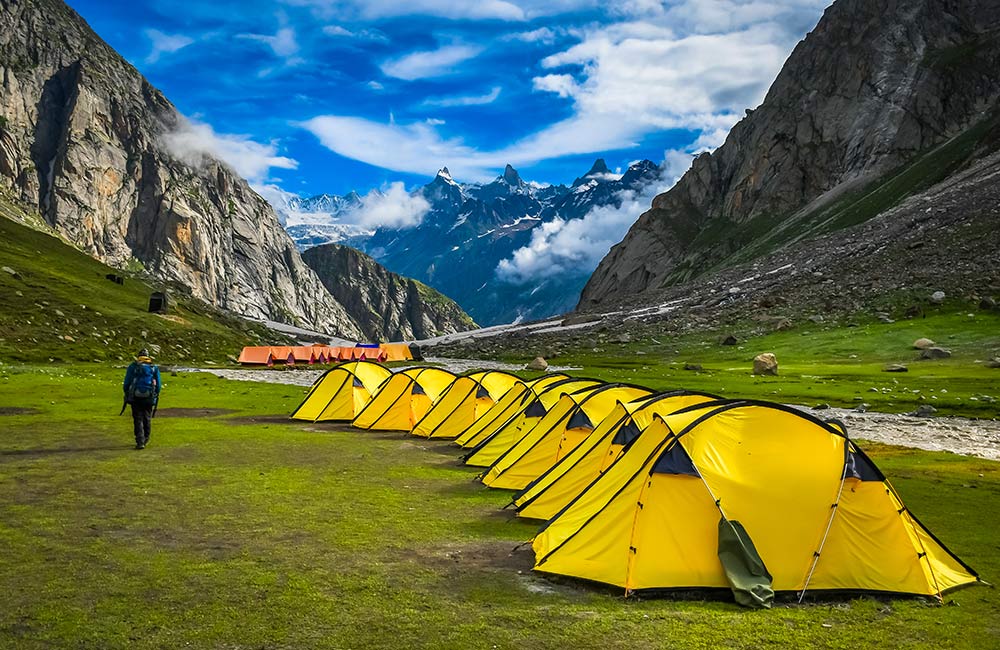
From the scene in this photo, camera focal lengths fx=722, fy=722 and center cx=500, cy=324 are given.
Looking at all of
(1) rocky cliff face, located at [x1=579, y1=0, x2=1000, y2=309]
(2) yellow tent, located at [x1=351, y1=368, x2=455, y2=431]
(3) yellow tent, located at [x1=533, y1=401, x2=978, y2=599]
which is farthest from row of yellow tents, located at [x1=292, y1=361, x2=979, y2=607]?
(1) rocky cliff face, located at [x1=579, y1=0, x2=1000, y2=309]

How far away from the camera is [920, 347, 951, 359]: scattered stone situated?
6322 cm

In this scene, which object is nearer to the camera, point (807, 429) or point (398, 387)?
point (807, 429)

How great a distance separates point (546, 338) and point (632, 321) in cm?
1568

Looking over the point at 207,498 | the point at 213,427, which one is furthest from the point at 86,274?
the point at 207,498

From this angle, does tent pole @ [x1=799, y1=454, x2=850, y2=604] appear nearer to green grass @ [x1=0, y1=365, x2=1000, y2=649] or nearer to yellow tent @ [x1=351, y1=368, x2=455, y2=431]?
green grass @ [x1=0, y1=365, x2=1000, y2=649]

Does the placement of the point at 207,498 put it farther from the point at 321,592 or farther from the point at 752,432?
the point at 752,432

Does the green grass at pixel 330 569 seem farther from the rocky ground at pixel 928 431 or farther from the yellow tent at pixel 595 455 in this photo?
the rocky ground at pixel 928 431

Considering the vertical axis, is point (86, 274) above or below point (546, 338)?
above

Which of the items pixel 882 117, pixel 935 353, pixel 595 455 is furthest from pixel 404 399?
pixel 882 117

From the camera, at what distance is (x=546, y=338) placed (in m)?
129

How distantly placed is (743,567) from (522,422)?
13.1m

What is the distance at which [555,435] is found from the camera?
21.6 metres

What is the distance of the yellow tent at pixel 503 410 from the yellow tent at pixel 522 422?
0.92 meters

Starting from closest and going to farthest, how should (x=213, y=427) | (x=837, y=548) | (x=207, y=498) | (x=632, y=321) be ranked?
(x=837, y=548) < (x=207, y=498) < (x=213, y=427) < (x=632, y=321)
